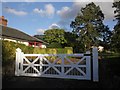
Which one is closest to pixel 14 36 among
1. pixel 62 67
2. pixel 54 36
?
pixel 62 67

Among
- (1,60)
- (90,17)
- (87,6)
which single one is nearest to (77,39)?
(90,17)

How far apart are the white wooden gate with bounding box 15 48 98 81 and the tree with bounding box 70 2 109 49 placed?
41480 millimetres

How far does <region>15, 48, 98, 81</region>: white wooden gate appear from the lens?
369 inches

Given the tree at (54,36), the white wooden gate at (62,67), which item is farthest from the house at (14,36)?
the white wooden gate at (62,67)

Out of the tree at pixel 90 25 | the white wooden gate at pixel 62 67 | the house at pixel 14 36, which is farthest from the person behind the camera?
the tree at pixel 90 25

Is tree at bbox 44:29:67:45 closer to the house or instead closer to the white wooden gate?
the house

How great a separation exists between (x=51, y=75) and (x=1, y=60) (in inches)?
146

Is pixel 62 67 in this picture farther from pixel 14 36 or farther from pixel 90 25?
pixel 90 25

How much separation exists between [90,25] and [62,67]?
45.6 m

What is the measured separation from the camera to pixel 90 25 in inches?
2144

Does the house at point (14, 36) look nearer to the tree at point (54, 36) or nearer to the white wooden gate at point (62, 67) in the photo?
the tree at point (54, 36)

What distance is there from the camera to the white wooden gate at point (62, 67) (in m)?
9.38

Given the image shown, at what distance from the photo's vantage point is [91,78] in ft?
30.7

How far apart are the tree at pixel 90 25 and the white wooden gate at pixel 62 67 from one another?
41.5m
